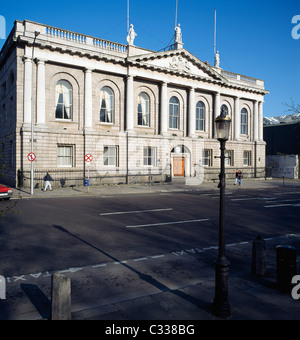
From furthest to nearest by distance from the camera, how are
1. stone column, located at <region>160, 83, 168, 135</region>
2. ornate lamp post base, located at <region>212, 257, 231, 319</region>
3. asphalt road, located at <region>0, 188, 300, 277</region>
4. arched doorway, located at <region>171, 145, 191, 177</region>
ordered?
1. arched doorway, located at <region>171, 145, 191, 177</region>
2. stone column, located at <region>160, 83, 168, 135</region>
3. asphalt road, located at <region>0, 188, 300, 277</region>
4. ornate lamp post base, located at <region>212, 257, 231, 319</region>

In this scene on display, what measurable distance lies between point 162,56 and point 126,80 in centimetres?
517

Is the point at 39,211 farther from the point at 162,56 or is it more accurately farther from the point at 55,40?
the point at 162,56

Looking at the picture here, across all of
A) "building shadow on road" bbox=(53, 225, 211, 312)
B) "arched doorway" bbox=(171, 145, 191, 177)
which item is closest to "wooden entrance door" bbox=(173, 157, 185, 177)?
"arched doorway" bbox=(171, 145, 191, 177)

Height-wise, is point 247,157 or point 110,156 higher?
point 247,157

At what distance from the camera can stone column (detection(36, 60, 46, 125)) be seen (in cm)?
2564

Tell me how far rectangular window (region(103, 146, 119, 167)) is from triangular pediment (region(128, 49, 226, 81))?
30.1ft

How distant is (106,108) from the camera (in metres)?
30.2

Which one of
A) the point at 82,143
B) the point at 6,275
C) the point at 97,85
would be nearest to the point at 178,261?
the point at 6,275

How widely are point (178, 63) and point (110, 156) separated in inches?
544

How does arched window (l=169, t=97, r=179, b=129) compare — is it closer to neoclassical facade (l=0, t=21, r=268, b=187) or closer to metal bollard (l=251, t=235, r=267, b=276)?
neoclassical facade (l=0, t=21, r=268, b=187)

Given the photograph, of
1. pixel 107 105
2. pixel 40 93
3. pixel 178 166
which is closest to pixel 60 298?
pixel 40 93

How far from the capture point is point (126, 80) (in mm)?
31000

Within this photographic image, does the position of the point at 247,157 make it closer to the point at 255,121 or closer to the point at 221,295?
the point at 255,121

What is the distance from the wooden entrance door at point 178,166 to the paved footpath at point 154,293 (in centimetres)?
2685
